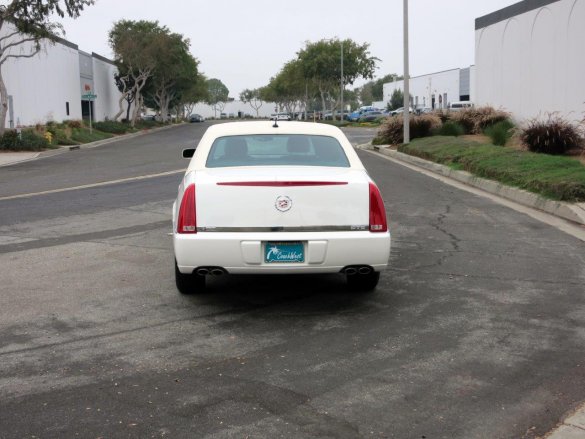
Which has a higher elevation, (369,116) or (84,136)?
(369,116)

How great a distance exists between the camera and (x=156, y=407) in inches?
171

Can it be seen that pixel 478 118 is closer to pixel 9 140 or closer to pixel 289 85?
pixel 9 140

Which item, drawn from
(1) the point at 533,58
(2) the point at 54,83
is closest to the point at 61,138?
(2) the point at 54,83

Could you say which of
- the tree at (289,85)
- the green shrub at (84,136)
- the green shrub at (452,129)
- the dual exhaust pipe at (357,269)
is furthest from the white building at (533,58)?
the tree at (289,85)

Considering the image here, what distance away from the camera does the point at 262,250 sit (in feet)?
20.1

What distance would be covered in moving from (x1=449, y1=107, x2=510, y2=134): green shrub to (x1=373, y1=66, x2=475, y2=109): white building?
43488 mm

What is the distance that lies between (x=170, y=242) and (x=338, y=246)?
4.24 metres

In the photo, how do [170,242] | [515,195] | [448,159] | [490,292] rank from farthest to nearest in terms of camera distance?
1. [448,159]
2. [515,195]
3. [170,242]
4. [490,292]

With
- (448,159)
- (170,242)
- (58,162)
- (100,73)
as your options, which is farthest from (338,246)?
(100,73)

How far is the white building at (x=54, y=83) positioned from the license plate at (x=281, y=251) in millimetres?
34386

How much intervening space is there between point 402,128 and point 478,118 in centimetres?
315

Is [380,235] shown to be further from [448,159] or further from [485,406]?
[448,159]

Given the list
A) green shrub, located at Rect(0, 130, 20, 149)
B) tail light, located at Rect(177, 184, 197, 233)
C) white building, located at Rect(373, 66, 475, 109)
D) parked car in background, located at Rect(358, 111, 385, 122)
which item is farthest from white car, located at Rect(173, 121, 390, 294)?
white building, located at Rect(373, 66, 475, 109)

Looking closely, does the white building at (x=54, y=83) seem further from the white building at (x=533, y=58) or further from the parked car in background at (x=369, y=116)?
the parked car in background at (x=369, y=116)
